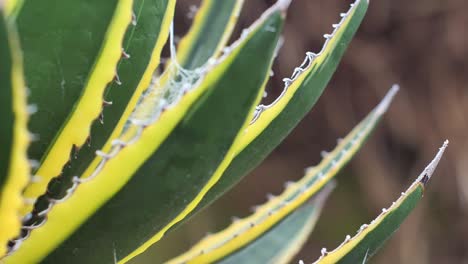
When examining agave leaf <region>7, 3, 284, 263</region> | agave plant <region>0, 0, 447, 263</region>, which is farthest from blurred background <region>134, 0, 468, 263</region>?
agave leaf <region>7, 3, 284, 263</region>

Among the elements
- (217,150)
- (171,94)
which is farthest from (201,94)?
(171,94)

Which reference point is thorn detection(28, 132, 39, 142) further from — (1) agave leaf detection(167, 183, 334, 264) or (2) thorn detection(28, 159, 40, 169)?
(1) agave leaf detection(167, 183, 334, 264)

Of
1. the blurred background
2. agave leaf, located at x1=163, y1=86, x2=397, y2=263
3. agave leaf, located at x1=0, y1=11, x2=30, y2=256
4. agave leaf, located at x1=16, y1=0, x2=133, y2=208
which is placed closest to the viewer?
agave leaf, located at x1=0, y1=11, x2=30, y2=256

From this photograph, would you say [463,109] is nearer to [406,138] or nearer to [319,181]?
[406,138]

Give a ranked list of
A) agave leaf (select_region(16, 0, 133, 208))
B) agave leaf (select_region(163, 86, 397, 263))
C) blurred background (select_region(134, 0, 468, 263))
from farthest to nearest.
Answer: blurred background (select_region(134, 0, 468, 263)), agave leaf (select_region(163, 86, 397, 263)), agave leaf (select_region(16, 0, 133, 208))

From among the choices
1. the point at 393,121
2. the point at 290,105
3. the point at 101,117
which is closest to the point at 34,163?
the point at 101,117

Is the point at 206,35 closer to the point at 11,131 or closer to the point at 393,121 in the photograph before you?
the point at 11,131

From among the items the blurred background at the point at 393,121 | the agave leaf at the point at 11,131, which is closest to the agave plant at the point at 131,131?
the agave leaf at the point at 11,131
